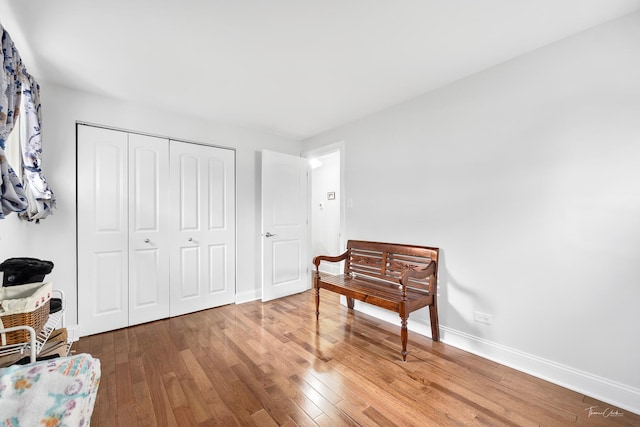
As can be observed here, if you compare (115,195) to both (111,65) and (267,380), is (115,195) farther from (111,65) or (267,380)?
(267,380)

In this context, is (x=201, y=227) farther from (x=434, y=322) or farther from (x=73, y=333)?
(x=434, y=322)

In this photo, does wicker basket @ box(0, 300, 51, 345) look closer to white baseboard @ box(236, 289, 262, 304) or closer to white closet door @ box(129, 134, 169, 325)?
white closet door @ box(129, 134, 169, 325)

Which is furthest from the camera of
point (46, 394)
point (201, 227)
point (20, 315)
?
point (201, 227)

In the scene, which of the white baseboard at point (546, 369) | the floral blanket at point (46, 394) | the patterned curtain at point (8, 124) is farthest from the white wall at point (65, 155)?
the white baseboard at point (546, 369)

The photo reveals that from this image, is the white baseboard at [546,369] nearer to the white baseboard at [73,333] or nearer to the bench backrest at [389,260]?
the bench backrest at [389,260]

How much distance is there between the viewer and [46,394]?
819 millimetres

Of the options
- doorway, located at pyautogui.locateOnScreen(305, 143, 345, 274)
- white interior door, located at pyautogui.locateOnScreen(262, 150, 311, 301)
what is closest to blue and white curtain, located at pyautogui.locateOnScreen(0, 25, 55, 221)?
white interior door, located at pyautogui.locateOnScreen(262, 150, 311, 301)

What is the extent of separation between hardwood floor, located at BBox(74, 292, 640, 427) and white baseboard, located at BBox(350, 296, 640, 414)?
57mm

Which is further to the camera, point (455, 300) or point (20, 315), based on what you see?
point (455, 300)

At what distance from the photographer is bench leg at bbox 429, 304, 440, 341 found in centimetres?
238

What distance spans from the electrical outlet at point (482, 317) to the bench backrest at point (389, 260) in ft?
1.21

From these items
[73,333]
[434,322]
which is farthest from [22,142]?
[434,322]

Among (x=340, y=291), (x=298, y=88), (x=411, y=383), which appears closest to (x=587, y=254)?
(x=411, y=383)

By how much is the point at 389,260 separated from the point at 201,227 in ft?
7.33
